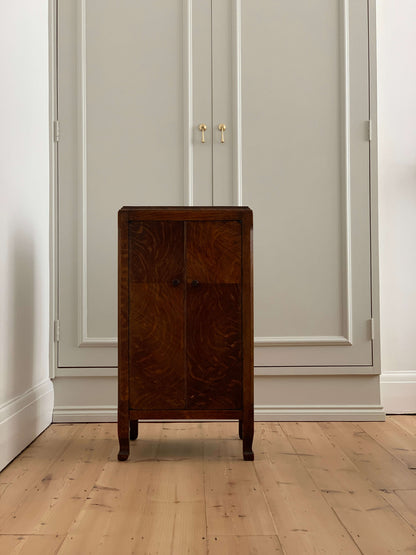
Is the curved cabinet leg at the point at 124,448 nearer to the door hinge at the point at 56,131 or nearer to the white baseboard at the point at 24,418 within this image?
the white baseboard at the point at 24,418

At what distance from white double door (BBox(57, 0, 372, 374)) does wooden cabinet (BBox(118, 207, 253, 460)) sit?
57cm

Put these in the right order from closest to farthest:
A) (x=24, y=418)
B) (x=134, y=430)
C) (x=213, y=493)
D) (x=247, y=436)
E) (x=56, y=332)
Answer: (x=213, y=493)
(x=247, y=436)
(x=24, y=418)
(x=134, y=430)
(x=56, y=332)

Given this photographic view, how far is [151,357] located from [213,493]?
1.80ft

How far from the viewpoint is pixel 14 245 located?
2.25m

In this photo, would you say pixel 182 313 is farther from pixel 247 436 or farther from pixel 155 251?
pixel 247 436

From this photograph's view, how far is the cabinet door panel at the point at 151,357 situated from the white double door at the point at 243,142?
0.57 m

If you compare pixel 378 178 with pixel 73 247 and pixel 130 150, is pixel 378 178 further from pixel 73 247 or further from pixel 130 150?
pixel 73 247

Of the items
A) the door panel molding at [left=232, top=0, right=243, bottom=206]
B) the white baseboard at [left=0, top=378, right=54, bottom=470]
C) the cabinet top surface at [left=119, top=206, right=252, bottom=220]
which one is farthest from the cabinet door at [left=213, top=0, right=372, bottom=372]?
the white baseboard at [left=0, top=378, right=54, bottom=470]

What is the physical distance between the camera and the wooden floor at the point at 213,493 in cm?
141

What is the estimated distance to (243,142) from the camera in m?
2.74

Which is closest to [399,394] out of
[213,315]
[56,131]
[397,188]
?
[397,188]

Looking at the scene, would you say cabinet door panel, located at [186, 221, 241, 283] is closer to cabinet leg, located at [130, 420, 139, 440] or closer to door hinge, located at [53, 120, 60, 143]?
cabinet leg, located at [130, 420, 139, 440]

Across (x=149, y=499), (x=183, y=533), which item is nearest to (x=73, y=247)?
(x=149, y=499)

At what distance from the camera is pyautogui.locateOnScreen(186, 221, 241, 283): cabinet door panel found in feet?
7.07
